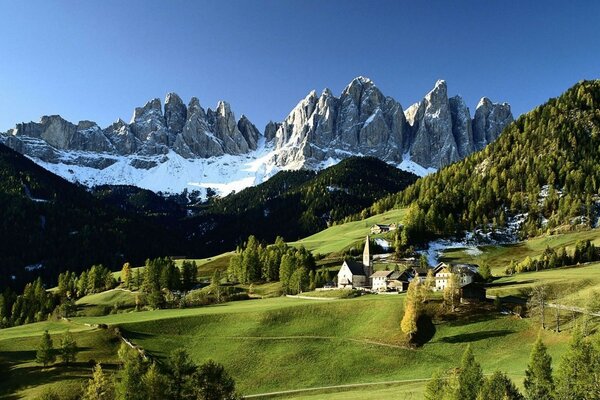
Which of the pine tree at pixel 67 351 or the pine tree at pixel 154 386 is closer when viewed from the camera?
the pine tree at pixel 154 386

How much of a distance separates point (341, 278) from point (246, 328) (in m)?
54.5

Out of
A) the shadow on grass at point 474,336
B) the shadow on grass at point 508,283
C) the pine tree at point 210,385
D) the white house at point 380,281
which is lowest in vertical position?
the shadow on grass at point 474,336

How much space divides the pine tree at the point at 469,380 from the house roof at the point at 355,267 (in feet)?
281

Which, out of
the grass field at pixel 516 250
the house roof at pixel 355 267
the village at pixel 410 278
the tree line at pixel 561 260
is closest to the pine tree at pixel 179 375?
the village at pixel 410 278

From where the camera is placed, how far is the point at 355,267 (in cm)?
13712

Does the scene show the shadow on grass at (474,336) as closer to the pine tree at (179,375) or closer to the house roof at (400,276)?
the house roof at (400,276)

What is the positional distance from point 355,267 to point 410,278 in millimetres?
18178

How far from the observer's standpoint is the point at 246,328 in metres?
87.2

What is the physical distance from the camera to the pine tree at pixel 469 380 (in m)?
46.8

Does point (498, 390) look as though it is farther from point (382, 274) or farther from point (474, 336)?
point (382, 274)

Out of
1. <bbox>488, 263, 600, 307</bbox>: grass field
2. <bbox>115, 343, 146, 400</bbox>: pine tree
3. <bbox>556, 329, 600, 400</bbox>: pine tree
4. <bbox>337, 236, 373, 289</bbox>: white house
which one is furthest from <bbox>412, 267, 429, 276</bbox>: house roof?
<bbox>115, 343, 146, 400</bbox>: pine tree


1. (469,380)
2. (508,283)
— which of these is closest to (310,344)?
(469,380)

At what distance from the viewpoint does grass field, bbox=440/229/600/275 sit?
6048 inches

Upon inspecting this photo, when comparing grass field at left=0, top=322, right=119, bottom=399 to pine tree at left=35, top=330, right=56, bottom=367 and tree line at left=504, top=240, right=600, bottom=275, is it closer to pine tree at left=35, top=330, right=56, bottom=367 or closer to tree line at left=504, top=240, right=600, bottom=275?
pine tree at left=35, top=330, right=56, bottom=367
